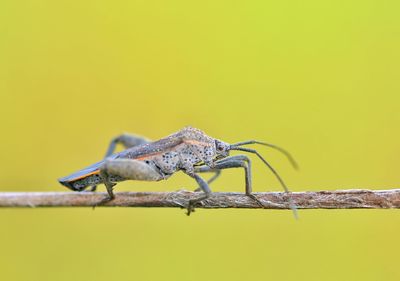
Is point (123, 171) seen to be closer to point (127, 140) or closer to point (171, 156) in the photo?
point (171, 156)


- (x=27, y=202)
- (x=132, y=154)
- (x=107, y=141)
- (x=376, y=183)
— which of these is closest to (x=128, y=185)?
(x=107, y=141)

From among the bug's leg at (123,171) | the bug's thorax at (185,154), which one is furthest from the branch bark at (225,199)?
the bug's thorax at (185,154)

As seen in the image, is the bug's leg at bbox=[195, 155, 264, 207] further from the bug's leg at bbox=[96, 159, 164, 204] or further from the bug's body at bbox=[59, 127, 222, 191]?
the bug's leg at bbox=[96, 159, 164, 204]

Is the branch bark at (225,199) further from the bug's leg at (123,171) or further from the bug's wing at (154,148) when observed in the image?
the bug's wing at (154,148)

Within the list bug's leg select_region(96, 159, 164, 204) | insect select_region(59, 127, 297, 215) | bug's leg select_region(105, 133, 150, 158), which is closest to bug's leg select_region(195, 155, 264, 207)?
insect select_region(59, 127, 297, 215)

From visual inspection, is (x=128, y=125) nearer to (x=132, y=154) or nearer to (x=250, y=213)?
(x=132, y=154)
